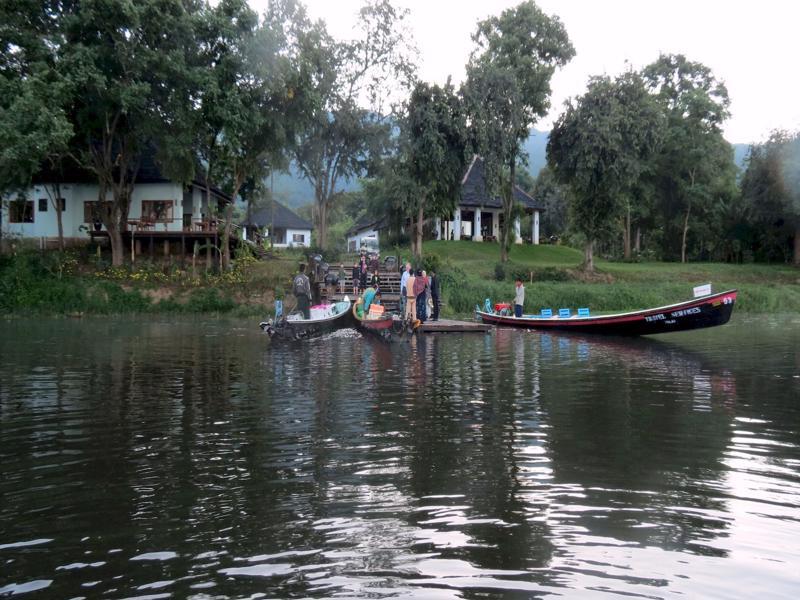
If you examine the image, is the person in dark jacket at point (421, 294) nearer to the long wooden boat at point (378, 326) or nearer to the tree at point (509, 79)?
the long wooden boat at point (378, 326)

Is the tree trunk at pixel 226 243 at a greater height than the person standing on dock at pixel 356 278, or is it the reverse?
the tree trunk at pixel 226 243

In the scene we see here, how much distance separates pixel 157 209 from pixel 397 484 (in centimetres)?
4055

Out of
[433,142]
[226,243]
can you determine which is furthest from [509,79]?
[226,243]

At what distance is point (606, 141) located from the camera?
4462 cm

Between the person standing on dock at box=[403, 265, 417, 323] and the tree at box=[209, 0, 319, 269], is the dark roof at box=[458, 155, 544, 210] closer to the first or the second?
the tree at box=[209, 0, 319, 269]

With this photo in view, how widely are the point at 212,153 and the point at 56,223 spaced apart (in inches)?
458

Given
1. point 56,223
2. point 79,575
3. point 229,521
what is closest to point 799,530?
point 229,521

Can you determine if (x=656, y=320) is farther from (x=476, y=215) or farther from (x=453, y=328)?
(x=476, y=215)

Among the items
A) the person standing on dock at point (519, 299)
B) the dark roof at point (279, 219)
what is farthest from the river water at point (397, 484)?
the dark roof at point (279, 219)

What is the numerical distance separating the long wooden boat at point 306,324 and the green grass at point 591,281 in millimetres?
12915

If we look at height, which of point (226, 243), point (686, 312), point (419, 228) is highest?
point (419, 228)

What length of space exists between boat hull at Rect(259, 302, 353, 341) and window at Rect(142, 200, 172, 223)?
23448mm

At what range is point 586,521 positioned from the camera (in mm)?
6688

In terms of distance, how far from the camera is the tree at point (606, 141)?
44562 mm
